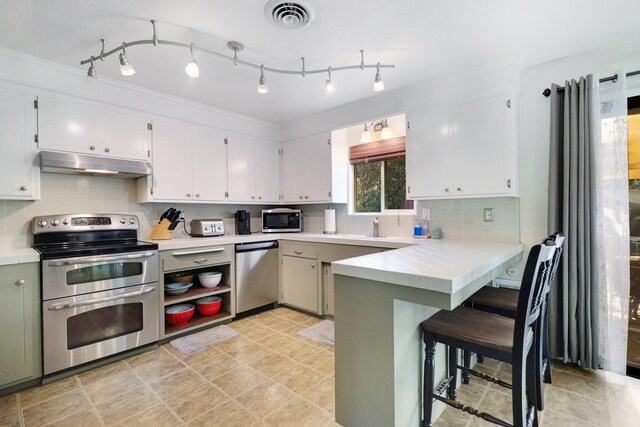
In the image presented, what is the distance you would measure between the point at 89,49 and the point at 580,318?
4090 mm

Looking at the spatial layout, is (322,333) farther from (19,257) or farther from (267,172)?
(19,257)

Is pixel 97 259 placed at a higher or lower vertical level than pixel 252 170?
lower

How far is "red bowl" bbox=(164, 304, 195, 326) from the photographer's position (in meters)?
2.92

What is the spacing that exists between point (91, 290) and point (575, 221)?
365 centimetres

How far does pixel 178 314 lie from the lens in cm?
292

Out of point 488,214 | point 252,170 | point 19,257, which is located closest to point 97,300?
point 19,257

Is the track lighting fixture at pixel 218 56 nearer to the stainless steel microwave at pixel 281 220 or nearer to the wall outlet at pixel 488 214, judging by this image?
the wall outlet at pixel 488 214

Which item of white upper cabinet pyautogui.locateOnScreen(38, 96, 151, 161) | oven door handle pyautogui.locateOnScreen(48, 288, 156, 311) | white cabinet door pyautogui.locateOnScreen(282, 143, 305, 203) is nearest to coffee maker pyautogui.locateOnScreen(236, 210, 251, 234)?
white cabinet door pyautogui.locateOnScreen(282, 143, 305, 203)

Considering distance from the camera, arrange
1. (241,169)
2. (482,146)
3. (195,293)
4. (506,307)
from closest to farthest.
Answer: (506,307) → (482,146) → (195,293) → (241,169)

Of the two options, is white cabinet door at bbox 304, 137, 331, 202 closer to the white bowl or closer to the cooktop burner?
the white bowl

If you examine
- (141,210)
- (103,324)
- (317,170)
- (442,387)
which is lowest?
(442,387)

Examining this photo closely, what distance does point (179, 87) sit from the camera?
9.72 ft

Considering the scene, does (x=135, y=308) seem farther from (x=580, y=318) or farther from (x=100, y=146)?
(x=580, y=318)

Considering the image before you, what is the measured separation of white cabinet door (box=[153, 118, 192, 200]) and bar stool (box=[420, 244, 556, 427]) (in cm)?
276
